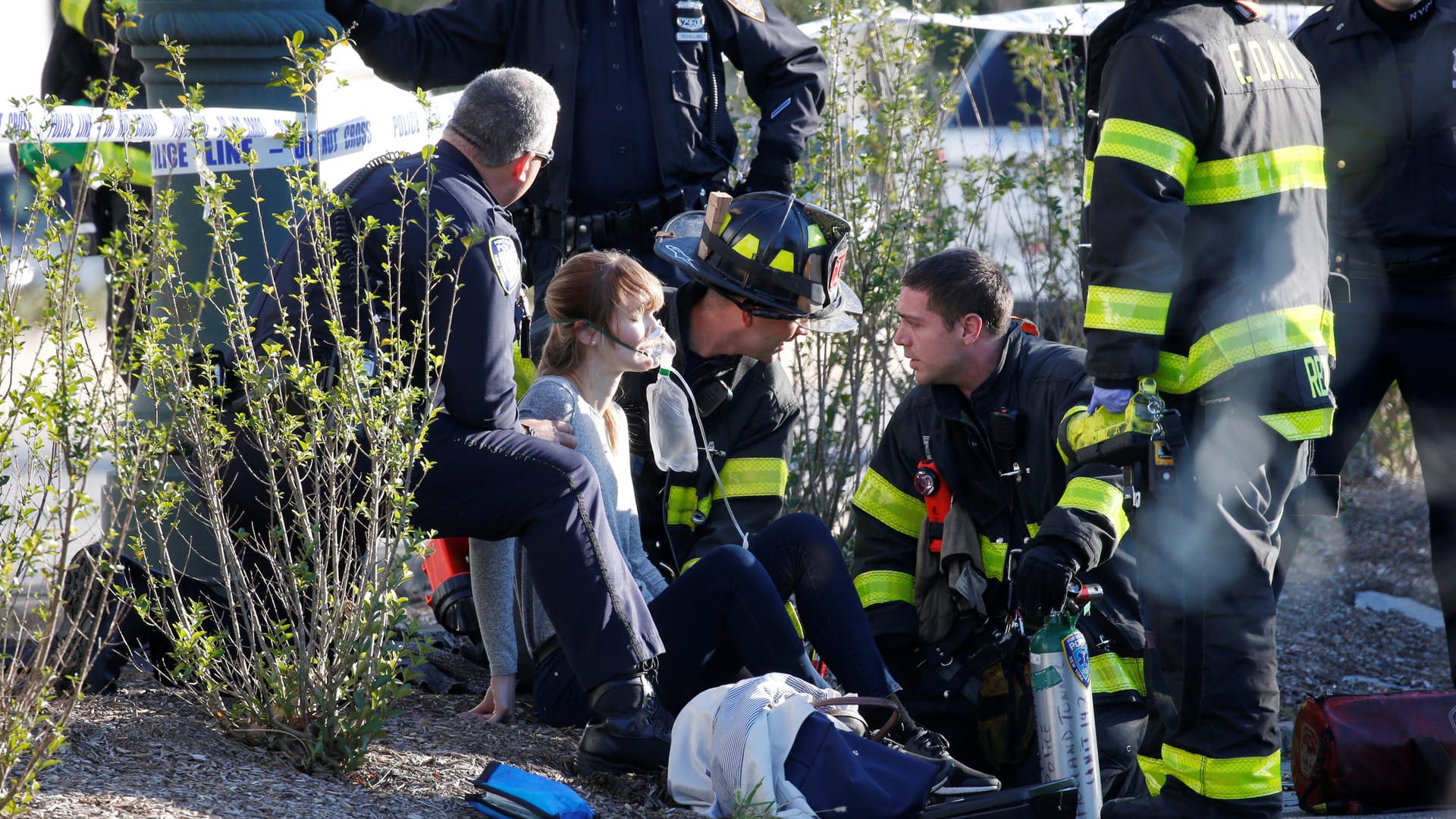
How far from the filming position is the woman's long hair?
3.46m

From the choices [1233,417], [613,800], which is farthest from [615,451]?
[1233,417]

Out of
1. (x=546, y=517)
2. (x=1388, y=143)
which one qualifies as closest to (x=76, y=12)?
(x=546, y=517)

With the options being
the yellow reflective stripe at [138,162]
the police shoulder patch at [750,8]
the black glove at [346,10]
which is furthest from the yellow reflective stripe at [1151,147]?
the yellow reflective stripe at [138,162]

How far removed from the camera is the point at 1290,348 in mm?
3166

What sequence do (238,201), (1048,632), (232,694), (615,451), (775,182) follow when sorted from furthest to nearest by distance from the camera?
(775,182), (238,201), (615,451), (1048,632), (232,694)

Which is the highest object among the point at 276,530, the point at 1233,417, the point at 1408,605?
the point at 1233,417

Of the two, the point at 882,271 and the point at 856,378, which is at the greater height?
the point at 882,271

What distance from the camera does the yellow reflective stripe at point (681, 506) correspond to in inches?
155

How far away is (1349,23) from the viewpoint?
424 centimetres

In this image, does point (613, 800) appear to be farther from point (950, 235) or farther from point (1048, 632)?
point (950, 235)

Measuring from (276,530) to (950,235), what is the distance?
2.80 meters

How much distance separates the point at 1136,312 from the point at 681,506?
140cm

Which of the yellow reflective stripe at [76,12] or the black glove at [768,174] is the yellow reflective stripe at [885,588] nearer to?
the black glove at [768,174]

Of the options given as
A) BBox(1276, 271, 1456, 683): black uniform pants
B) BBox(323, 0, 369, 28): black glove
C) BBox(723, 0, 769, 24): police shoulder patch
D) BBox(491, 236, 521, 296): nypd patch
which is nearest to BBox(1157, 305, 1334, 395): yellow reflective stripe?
BBox(1276, 271, 1456, 683): black uniform pants
